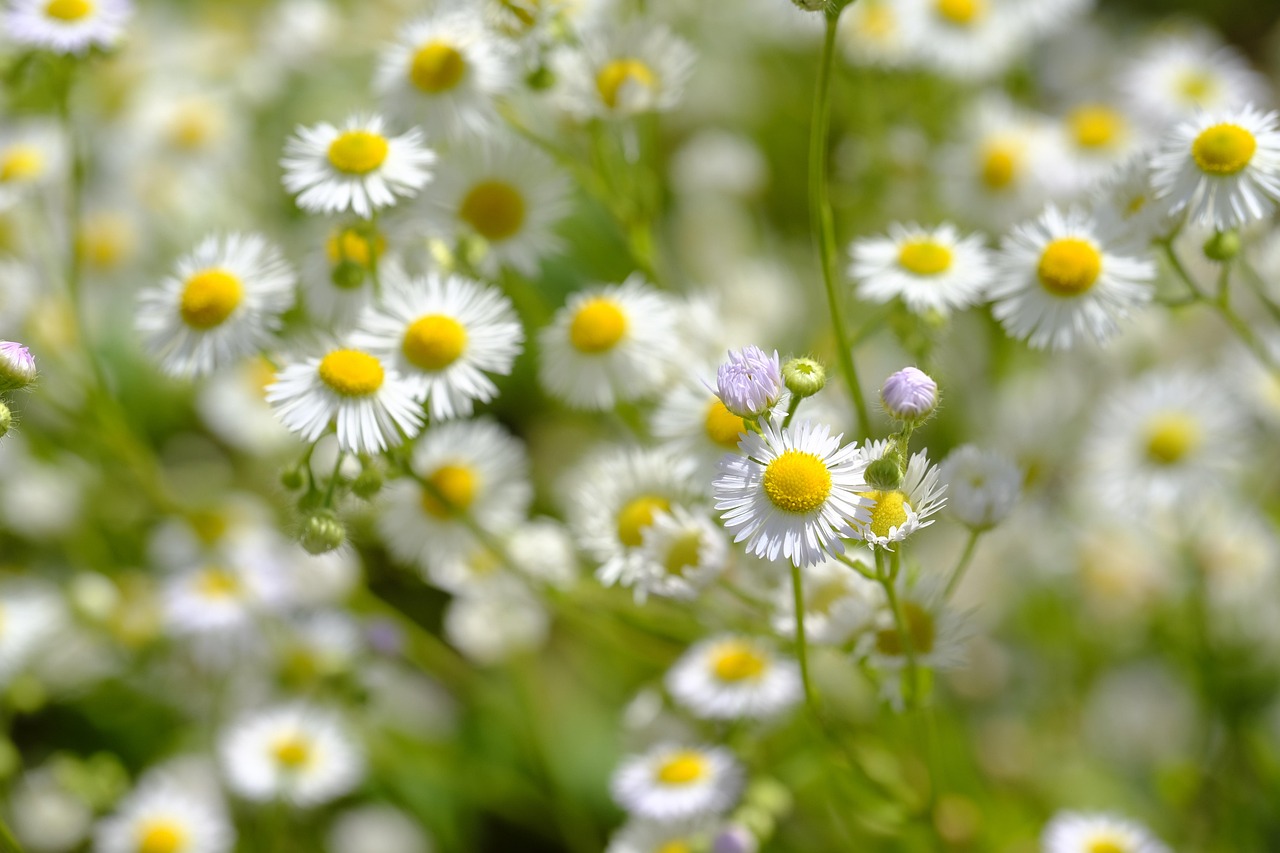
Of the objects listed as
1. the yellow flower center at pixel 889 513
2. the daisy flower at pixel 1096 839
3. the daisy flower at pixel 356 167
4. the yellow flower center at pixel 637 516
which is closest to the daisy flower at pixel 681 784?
the yellow flower center at pixel 637 516

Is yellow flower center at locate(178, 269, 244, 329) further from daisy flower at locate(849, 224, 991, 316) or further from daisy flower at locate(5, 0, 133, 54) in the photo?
daisy flower at locate(849, 224, 991, 316)

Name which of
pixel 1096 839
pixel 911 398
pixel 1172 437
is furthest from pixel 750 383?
pixel 1172 437

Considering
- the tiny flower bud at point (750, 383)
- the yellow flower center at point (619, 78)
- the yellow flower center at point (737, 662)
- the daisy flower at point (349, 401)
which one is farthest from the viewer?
the yellow flower center at point (619, 78)

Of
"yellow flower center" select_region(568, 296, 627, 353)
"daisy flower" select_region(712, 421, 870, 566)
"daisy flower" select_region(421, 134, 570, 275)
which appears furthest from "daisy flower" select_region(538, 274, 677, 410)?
"daisy flower" select_region(712, 421, 870, 566)

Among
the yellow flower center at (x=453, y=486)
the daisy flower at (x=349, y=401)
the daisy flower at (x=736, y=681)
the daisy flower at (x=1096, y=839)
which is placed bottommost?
the yellow flower center at (x=453, y=486)

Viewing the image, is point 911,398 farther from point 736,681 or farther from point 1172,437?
point 1172,437

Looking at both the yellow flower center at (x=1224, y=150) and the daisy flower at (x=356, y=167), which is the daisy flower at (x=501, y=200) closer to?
the daisy flower at (x=356, y=167)

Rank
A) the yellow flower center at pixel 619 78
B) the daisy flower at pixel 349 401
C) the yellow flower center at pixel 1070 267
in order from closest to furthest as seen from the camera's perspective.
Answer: the daisy flower at pixel 349 401, the yellow flower center at pixel 1070 267, the yellow flower center at pixel 619 78
